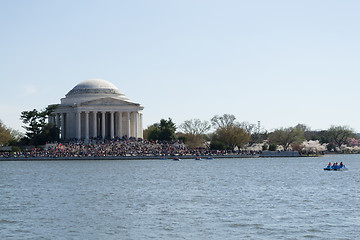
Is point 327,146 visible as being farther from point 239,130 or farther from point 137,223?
point 137,223

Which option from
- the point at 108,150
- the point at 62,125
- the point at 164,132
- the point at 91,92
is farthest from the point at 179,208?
the point at 62,125

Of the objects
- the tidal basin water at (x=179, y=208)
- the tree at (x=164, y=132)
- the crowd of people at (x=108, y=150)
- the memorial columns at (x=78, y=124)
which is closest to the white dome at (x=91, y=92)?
the memorial columns at (x=78, y=124)

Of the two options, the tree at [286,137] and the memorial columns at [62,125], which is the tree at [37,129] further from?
the tree at [286,137]

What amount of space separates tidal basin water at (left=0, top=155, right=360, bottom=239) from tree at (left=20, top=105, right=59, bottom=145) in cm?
7223

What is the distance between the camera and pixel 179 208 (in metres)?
46.8

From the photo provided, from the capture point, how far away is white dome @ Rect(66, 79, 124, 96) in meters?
158

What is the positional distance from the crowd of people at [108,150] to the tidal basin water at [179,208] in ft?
172

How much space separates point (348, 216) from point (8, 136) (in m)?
123

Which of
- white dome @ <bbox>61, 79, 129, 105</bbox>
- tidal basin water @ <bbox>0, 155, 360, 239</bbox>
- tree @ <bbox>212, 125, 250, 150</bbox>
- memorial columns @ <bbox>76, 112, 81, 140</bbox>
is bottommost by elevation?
tidal basin water @ <bbox>0, 155, 360, 239</bbox>

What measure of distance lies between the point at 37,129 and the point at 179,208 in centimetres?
10336

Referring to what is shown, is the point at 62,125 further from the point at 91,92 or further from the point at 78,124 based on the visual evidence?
the point at 91,92

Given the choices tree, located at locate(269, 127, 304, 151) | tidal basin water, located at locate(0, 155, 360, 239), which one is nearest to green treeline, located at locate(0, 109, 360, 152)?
tree, located at locate(269, 127, 304, 151)

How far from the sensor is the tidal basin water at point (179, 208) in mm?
37094

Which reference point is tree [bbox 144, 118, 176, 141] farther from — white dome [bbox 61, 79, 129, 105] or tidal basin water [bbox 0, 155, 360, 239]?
tidal basin water [bbox 0, 155, 360, 239]
